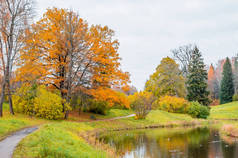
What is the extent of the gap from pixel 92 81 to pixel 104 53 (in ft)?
11.3

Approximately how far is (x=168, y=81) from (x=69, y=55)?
85.9 ft

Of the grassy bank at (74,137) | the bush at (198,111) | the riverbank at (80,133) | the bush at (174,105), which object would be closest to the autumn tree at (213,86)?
the riverbank at (80,133)

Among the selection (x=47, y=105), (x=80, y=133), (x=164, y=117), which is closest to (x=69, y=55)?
(x=47, y=105)

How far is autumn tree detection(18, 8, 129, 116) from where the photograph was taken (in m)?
23.6

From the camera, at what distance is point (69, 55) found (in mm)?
24328

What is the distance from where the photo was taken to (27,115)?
2353cm

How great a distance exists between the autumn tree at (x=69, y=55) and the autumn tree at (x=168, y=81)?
2087 cm

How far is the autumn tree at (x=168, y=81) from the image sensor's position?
4531 centimetres

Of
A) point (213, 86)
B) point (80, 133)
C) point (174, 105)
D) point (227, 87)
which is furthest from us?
point (213, 86)

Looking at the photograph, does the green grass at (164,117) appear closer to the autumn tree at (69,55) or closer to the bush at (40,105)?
the autumn tree at (69,55)

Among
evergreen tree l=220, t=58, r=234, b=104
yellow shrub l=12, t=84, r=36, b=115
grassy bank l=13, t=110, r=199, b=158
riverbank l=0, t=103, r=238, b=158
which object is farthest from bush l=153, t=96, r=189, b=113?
evergreen tree l=220, t=58, r=234, b=104

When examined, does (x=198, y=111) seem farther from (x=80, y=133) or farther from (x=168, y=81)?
(x=80, y=133)

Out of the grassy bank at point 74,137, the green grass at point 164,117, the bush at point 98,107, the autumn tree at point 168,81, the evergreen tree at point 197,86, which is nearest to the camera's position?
the grassy bank at point 74,137

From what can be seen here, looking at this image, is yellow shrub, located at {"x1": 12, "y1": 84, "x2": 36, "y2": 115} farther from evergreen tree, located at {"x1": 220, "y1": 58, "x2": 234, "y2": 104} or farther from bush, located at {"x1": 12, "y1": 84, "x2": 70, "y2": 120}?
evergreen tree, located at {"x1": 220, "y1": 58, "x2": 234, "y2": 104}
